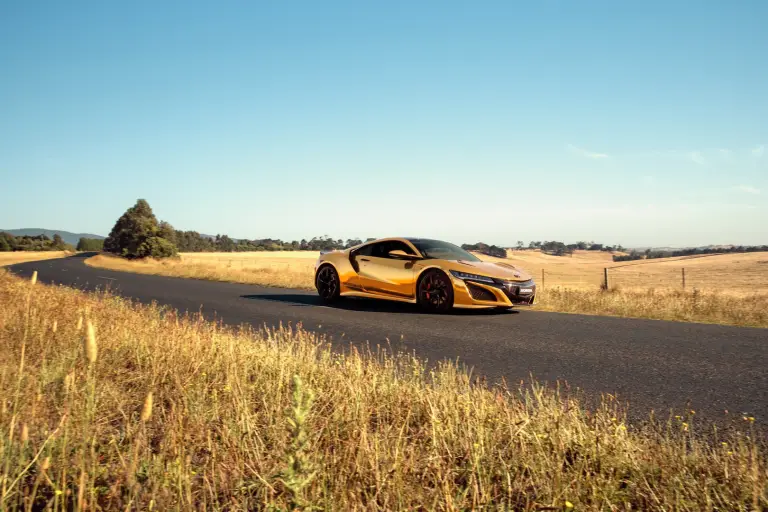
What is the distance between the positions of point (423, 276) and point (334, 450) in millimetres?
7938

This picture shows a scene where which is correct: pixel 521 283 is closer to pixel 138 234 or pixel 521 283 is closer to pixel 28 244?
pixel 138 234

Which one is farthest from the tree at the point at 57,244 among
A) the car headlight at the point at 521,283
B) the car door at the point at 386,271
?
the car headlight at the point at 521,283

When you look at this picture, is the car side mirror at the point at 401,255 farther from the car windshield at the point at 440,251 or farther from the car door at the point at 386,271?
the car windshield at the point at 440,251

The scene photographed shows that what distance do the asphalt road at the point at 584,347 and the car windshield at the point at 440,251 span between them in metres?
1.18

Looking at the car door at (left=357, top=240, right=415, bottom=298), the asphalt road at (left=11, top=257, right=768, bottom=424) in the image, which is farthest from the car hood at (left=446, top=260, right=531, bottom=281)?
the car door at (left=357, top=240, right=415, bottom=298)

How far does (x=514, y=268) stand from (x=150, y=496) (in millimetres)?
9893

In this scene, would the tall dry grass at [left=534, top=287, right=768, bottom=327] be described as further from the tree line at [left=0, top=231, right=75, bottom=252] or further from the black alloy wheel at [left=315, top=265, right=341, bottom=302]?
the tree line at [left=0, top=231, right=75, bottom=252]

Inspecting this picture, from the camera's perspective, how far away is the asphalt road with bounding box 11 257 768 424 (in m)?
5.23

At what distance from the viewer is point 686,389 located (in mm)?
5340

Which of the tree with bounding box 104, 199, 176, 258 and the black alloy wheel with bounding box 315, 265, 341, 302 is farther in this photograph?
the tree with bounding box 104, 199, 176, 258

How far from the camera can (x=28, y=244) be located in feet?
330

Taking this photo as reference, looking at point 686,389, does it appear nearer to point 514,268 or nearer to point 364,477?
point 364,477

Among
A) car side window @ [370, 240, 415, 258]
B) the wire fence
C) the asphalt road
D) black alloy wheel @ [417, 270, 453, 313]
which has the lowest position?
the wire fence

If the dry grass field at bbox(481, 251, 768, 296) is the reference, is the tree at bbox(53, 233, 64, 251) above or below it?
above
